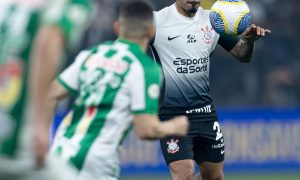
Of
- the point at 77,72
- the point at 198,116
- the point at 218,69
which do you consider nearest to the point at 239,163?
the point at 218,69

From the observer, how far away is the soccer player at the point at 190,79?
9.47 meters

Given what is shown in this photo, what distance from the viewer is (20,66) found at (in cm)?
552

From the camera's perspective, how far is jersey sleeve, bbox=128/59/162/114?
6035mm

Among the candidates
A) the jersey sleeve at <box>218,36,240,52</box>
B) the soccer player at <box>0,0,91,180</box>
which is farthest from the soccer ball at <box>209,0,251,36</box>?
the soccer player at <box>0,0,91,180</box>

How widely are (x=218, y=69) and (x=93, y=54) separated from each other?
422 inches

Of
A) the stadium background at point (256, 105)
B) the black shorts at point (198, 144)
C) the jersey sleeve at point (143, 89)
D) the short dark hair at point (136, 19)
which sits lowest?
the stadium background at point (256, 105)

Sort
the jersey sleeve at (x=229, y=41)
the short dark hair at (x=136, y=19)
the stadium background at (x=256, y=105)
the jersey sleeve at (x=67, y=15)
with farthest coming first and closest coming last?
the stadium background at (x=256, y=105) < the jersey sleeve at (x=229, y=41) < the short dark hair at (x=136, y=19) < the jersey sleeve at (x=67, y=15)

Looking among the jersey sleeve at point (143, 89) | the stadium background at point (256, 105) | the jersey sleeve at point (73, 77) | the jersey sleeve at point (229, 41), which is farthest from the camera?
the stadium background at point (256, 105)

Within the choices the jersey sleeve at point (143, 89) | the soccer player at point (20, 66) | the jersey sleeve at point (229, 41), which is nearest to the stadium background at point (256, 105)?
the jersey sleeve at point (229, 41)

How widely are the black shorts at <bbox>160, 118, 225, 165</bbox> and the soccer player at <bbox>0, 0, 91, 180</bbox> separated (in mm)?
3861

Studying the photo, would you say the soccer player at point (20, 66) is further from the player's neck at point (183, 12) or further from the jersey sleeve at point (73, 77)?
the player's neck at point (183, 12)

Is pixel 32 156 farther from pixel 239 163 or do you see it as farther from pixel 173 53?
pixel 239 163

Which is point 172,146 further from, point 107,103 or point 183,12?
point 107,103

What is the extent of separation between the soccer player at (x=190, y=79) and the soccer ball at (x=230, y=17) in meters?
0.21
